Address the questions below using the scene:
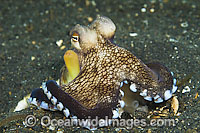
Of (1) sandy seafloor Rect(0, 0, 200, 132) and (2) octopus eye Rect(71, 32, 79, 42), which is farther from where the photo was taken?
(1) sandy seafloor Rect(0, 0, 200, 132)

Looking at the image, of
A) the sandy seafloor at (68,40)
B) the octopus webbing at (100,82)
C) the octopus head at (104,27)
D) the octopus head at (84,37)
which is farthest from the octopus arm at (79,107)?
the octopus head at (104,27)

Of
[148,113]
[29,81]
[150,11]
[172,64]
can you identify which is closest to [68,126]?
[148,113]

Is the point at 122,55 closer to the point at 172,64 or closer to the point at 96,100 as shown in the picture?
the point at 96,100

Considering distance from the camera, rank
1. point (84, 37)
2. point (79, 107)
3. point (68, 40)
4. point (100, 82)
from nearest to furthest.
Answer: point (79, 107) → point (100, 82) → point (84, 37) → point (68, 40)

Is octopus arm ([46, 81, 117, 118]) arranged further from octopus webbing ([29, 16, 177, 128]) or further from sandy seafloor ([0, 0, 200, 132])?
sandy seafloor ([0, 0, 200, 132])

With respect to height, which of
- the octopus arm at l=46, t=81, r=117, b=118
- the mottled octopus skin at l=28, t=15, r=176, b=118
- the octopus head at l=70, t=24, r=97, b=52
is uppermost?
the octopus head at l=70, t=24, r=97, b=52

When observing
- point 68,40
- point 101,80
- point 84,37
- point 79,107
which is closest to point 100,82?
point 101,80

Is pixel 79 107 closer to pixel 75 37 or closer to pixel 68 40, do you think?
pixel 75 37

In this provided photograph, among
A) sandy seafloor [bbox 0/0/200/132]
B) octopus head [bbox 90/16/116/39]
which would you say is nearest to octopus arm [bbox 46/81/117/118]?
sandy seafloor [bbox 0/0/200/132]
